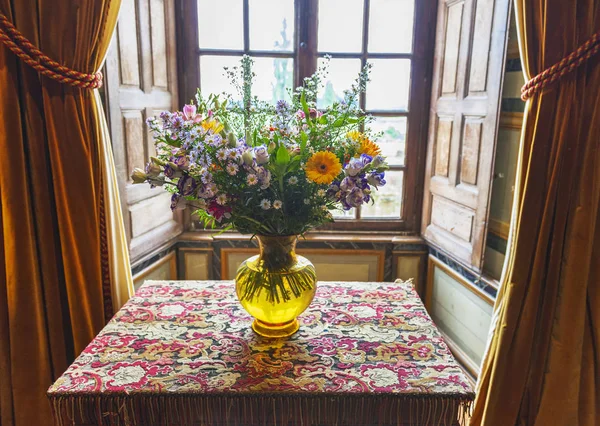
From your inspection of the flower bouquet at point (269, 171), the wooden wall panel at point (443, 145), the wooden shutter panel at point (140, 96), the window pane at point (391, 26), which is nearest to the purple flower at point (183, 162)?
the flower bouquet at point (269, 171)

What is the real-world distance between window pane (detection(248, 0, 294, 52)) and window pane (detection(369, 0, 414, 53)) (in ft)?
1.40

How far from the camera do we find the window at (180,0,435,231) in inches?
97.7

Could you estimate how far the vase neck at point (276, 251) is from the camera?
1322 mm

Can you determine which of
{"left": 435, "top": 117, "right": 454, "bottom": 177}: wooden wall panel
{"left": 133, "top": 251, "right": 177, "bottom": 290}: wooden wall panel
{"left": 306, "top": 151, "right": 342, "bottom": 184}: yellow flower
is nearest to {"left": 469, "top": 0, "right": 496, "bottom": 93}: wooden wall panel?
{"left": 435, "top": 117, "right": 454, "bottom": 177}: wooden wall panel

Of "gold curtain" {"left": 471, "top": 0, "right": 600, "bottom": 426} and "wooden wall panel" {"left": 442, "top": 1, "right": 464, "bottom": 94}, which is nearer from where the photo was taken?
"gold curtain" {"left": 471, "top": 0, "right": 600, "bottom": 426}

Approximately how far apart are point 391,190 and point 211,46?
4.06ft

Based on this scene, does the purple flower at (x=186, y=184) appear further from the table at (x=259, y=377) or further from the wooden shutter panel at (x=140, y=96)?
the wooden shutter panel at (x=140, y=96)

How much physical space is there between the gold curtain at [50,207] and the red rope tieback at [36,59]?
0.10ft

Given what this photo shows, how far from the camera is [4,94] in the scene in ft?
5.01

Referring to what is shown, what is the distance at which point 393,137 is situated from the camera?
2.62 metres

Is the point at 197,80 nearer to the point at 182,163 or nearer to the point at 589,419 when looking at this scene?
the point at 182,163

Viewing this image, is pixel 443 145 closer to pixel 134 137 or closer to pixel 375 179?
pixel 375 179

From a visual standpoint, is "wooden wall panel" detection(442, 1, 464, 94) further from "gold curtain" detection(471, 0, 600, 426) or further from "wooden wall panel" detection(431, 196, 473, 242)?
"gold curtain" detection(471, 0, 600, 426)

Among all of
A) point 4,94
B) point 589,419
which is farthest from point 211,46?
point 589,419
